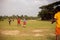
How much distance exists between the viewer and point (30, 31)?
7.13 feet

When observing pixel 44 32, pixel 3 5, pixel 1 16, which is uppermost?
pixel 3 5

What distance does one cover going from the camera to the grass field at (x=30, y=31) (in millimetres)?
2129

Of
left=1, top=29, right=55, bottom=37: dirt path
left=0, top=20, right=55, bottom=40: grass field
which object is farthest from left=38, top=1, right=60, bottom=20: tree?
left=1, top=29, right=55, bottom=37: dirt path

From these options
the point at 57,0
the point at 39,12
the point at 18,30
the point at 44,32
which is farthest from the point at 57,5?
the point at 18,30

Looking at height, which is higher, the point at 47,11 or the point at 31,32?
the point at 47,11

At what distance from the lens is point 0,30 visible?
2.23m

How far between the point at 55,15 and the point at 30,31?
0.39 m

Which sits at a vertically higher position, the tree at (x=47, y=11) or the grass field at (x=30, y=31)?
the tree at (x=47, y=11)

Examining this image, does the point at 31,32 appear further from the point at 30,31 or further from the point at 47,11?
the point at 47,11

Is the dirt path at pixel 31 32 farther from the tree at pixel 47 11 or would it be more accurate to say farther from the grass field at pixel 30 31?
the tree at pixel 47 11

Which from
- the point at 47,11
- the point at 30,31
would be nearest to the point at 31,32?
the point at 30,31

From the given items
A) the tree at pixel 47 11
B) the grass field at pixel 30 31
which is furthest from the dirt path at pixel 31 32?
the tree at pixel 47 11

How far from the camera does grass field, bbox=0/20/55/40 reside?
6.98ft

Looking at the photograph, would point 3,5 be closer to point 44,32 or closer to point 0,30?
point 0,30
